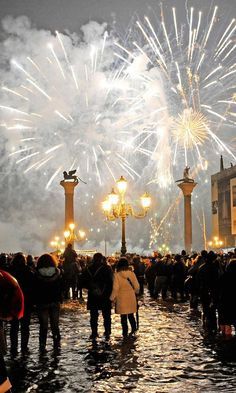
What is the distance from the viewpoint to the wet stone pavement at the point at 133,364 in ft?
21.1

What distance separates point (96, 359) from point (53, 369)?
87 centimetres

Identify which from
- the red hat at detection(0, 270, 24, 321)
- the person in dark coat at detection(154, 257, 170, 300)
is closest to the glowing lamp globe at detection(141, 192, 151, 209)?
the person in dark coat at detection(154, 257, 170, 300)

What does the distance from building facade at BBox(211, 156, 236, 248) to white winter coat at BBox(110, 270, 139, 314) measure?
2144 inches

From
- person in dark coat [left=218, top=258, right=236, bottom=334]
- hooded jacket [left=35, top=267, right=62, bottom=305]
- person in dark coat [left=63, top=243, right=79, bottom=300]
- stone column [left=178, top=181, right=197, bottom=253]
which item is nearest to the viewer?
hooded jacket [left=35, top=267, right=62, bottom=305]

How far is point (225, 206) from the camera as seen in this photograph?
2662 inches

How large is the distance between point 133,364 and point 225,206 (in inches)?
2412

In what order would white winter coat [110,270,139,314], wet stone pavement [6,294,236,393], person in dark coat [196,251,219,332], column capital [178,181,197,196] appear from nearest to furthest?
wet stone pavement [6,294,236,393] < white winter coat [110,270,139,314] < person in dark coat [196,251,219,332] < column capital [178,181,197,196]

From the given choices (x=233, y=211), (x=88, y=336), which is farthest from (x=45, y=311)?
(x=233, y=211)

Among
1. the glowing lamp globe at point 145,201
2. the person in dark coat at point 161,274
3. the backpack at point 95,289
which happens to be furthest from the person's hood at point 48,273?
the glowing lamp globe at point 145,201

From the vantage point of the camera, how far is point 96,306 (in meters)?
9.91

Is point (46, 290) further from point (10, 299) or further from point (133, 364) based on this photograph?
point (10, 299)

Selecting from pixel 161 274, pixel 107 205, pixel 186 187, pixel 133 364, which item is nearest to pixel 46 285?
pixel 133 364

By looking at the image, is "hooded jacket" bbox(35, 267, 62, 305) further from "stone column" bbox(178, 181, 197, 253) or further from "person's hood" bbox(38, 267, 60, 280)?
"stone column" bbox(178, 181, 197, 253)

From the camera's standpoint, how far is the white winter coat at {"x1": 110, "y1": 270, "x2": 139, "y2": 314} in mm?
9852
